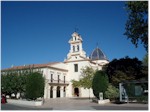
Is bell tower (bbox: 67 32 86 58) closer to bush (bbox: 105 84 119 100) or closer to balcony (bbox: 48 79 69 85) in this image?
balcony (bbox: 48 79 69 85)

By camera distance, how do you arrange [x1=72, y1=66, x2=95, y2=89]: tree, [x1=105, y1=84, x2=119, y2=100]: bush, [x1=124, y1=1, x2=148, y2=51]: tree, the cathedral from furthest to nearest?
1. the cathedral
2. [x1=72, y1=66, x2=95, y2=89]: tree
3. [x1=105, y1=84, x2=119, y2=100]: bush
4. [x1=124, y1=1, x2=148, y2=51]: tree

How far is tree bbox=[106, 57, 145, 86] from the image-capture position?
84.6 ft

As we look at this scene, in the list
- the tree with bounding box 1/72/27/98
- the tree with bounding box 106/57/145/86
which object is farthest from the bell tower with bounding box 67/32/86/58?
A: the tree with bounding box 106/57/145/86

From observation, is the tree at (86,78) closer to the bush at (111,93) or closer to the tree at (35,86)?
the bush at (111,93)

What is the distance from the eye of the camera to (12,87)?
32438 mm

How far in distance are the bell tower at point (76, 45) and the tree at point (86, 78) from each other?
136 inches

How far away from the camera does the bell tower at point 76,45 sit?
1848 inches

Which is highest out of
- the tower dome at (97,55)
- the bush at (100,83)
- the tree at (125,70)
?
the tower dome at (97,55)

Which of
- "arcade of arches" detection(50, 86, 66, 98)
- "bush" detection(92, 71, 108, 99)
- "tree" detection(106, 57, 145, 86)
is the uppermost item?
"tree" detection(106, 57, 145, 86)

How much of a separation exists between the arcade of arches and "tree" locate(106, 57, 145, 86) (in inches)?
746

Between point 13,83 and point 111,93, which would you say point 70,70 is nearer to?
point 13,83

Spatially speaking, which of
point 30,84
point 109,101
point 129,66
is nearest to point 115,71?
point 129,66

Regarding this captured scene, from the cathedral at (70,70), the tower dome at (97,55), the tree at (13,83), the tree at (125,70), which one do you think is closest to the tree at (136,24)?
the tree at (125,70)

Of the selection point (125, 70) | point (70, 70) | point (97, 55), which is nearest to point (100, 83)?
point (125, 70)
